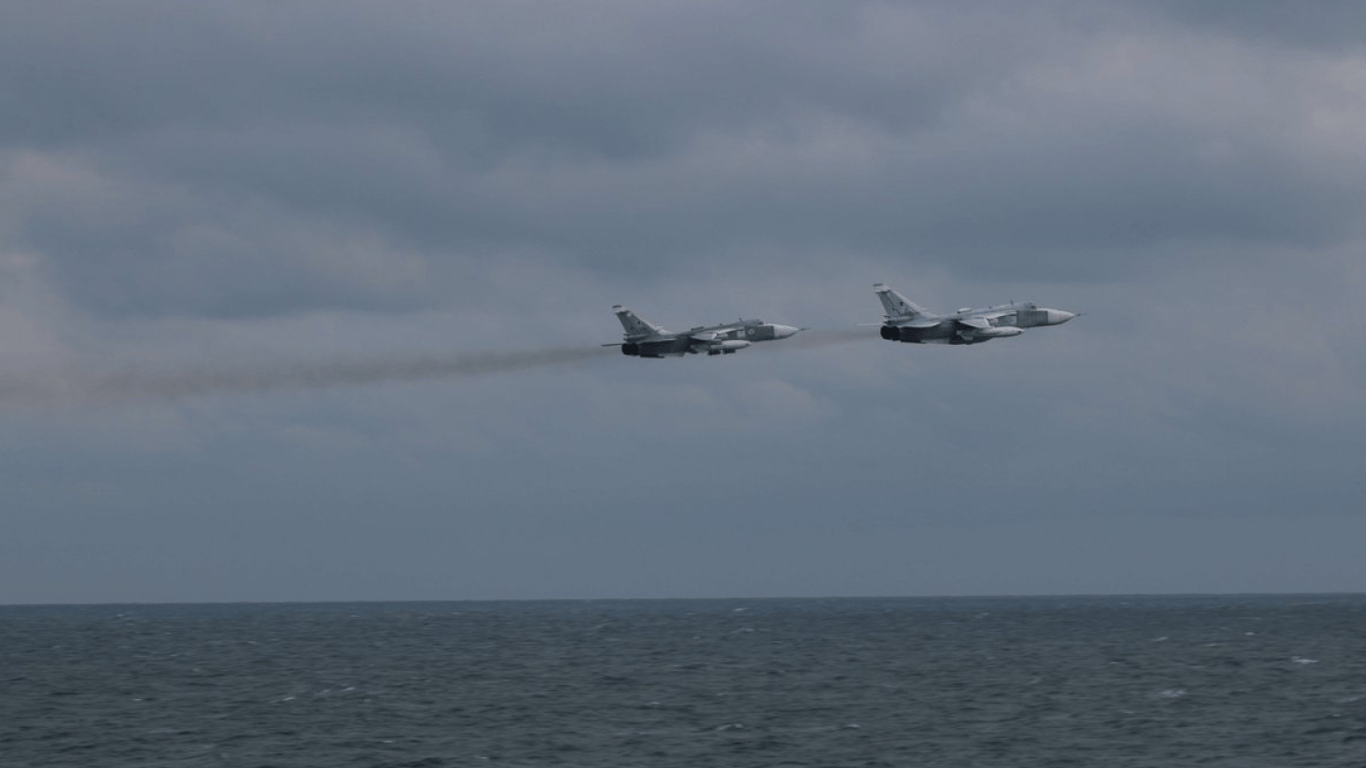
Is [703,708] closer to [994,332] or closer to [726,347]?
[726,347]

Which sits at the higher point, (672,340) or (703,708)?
(672,340)

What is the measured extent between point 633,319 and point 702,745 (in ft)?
146

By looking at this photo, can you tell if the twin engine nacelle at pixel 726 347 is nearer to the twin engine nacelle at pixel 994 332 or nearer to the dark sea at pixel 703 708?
the twin engine nacelle at pixel 994 332

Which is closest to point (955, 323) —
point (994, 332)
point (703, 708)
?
point (994, 332)

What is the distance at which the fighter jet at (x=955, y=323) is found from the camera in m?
115

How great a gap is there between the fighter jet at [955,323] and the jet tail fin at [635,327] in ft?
56.9

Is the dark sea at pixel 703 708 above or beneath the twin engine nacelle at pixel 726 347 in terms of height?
beneath

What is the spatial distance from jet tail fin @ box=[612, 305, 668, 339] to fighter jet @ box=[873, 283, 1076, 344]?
56.9 ft

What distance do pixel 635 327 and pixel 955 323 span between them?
23928mm

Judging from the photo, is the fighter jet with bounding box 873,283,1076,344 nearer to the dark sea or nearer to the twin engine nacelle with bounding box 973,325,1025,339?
the twin engine nacelle with bounding box 973,325,1025,339

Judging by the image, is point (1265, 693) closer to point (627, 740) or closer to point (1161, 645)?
point (627, 740)

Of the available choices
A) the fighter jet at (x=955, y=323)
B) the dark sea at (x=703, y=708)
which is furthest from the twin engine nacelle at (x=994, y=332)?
the dark sea at (x=703, y=708)

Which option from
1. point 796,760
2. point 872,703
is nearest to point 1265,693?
point 872,703

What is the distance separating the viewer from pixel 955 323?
116 meters
